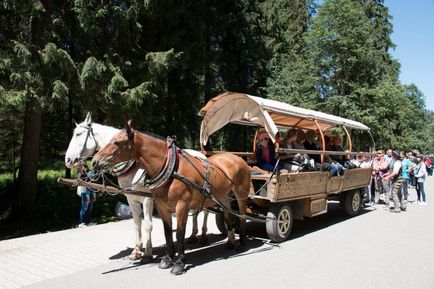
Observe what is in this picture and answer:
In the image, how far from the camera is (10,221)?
A: 1161 cm

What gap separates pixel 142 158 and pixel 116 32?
21.9 ft

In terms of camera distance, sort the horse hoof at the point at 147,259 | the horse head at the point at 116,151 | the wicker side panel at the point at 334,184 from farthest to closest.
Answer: the wicker side panel at the point at 334,184 < the horse hoof at the point at 147,259 < the horse head at the point at 116,151

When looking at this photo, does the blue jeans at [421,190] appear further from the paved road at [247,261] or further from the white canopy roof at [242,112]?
the white canopy roof at [242,112]

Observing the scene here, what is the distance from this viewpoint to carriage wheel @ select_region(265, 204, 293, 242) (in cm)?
743

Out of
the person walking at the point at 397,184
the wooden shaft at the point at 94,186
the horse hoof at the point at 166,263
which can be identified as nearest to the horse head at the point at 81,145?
the wooden shaft at the point at 94,186

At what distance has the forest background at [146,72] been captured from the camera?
9938 mm

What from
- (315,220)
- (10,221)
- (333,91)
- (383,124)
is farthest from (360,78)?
(10,221)

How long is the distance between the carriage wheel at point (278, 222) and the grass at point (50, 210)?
18.4 feet

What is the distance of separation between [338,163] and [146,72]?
5962 millimetres

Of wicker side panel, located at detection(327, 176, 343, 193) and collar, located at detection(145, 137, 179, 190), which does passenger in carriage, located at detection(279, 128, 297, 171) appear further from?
collar, located at detection(145, 137, 179, 190)

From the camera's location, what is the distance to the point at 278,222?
755 cm

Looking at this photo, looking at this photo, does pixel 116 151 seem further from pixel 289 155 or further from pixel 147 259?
pixel 289 155

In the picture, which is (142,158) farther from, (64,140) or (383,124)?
(383,124)

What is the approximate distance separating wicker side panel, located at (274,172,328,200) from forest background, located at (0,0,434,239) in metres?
4.85
